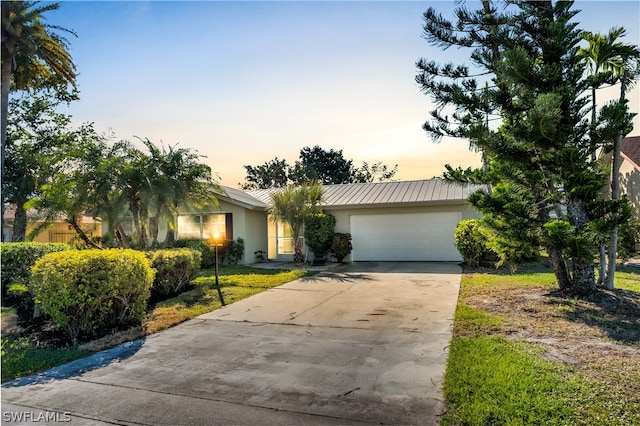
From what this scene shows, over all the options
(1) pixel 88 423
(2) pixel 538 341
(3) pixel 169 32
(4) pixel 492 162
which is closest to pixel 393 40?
(4) pixel 492 162

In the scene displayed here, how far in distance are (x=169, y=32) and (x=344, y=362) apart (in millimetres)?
5662

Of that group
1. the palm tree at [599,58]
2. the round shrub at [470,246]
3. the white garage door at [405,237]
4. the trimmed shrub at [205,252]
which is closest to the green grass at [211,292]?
the trimmed shrub at [205,252]

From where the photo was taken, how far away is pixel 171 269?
8.28 meters

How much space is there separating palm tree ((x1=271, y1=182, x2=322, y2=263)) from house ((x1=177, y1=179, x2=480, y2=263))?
114 cm

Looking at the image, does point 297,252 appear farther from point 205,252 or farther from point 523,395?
point 523,395

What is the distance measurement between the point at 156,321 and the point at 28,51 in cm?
1353

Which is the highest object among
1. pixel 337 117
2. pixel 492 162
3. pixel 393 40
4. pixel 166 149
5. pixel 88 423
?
pixel 393 40

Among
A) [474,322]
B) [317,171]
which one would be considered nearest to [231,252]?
[474,322]

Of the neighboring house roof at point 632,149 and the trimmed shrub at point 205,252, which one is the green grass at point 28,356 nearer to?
the trimmed shrub at point 205,252

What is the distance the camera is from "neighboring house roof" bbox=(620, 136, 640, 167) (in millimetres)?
15380

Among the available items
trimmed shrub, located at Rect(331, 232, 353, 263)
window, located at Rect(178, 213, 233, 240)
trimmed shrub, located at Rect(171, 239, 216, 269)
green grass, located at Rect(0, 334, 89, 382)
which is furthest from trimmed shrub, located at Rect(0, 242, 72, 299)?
trimmed shrub, located at Rect(331, 232, 353, 263)

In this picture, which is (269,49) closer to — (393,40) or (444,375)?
(393,40)

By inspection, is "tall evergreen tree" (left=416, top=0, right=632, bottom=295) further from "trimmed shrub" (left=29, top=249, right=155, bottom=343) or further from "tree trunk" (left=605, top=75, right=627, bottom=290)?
"trimmed shrub" (left=29, top=249, right=155, bottom=343)

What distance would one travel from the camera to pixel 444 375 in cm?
370
